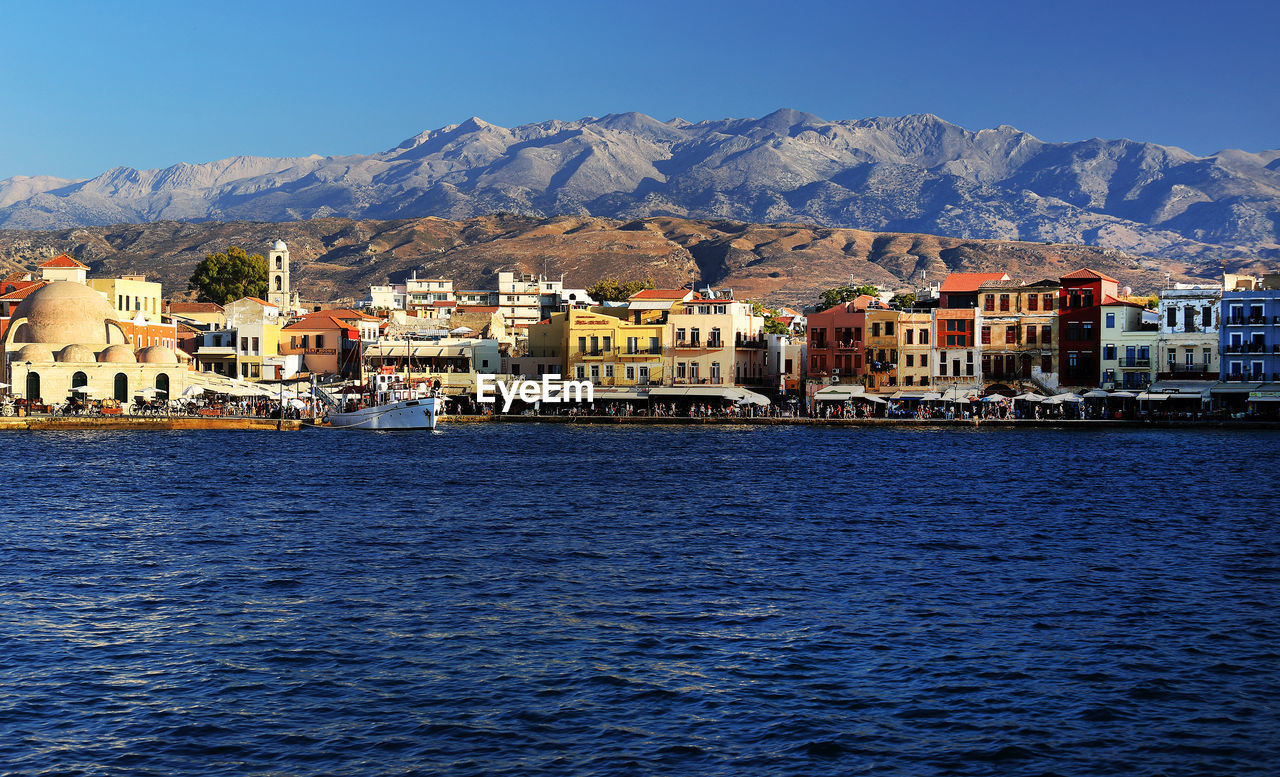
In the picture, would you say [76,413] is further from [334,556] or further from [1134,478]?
[1134,478]

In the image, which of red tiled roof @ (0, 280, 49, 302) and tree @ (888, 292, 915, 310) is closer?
red tiled roof @ (0, 280, 49, 302)

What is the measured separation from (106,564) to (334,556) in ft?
20.3

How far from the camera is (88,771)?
60.4ft

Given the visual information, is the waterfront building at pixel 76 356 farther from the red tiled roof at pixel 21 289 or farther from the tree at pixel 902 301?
the tree at pixel 902 301

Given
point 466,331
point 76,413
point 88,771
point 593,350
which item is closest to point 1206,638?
point 88,771

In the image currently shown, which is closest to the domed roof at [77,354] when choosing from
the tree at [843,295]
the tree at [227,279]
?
the tree at [227,279]

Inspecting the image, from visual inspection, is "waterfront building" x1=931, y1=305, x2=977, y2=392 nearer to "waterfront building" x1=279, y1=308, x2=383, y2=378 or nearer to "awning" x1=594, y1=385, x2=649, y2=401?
"awning" x1=594, y1=385, x2=649, y2=401

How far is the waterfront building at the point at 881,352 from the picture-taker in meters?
101

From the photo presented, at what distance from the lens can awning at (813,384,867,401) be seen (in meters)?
98.7

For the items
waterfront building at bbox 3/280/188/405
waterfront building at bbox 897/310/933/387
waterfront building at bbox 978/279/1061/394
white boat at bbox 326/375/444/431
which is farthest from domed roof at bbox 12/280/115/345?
waterfront building at bbox 978/279/1061/394

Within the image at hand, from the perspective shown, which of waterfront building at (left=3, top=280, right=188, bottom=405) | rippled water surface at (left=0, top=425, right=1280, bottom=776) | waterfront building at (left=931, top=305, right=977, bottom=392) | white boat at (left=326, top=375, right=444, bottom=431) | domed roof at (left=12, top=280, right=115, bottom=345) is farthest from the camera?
domed roof at (left=12, top=280, right=115, bottom=345)

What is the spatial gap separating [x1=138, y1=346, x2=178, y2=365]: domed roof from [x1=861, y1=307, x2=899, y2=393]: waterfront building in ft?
187

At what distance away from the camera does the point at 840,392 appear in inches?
3898

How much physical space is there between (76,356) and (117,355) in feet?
11.2
